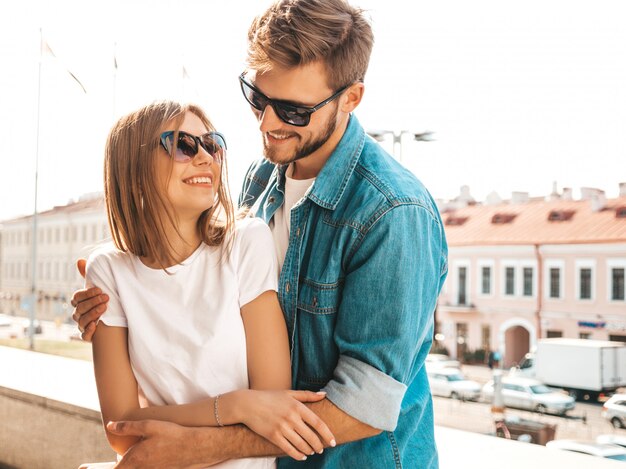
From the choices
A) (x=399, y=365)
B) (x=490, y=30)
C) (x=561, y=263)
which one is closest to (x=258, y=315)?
(x=399, y=365)

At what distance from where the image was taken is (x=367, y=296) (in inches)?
39.5

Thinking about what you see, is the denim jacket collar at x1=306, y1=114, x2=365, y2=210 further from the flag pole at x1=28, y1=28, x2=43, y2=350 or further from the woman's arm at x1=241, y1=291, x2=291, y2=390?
the flag pole at x1=28, y1=28, x2=43, y2=350

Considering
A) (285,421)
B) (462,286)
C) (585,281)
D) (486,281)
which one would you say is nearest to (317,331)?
(285,421)

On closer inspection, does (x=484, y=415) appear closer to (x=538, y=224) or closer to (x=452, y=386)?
(x=452, y=386)

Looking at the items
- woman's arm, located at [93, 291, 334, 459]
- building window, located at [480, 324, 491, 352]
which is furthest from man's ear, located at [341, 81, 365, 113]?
building window, located at [480, 324, 491, 352]

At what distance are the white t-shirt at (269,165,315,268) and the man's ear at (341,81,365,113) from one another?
0.46 ft

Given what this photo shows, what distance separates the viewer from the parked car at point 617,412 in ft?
33.1

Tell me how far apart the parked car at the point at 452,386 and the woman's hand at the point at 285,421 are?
563 inches

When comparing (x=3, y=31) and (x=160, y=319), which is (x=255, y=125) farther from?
(x=3, y=31)

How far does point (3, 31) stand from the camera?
211 inches

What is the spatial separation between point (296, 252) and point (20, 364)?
278 centimetres

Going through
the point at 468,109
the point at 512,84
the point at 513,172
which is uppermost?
the point at 512,84

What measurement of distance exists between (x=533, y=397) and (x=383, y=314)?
46.2 feet

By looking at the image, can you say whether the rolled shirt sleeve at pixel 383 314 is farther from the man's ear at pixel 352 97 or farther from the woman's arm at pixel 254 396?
the man's ear at pixel 352 97
